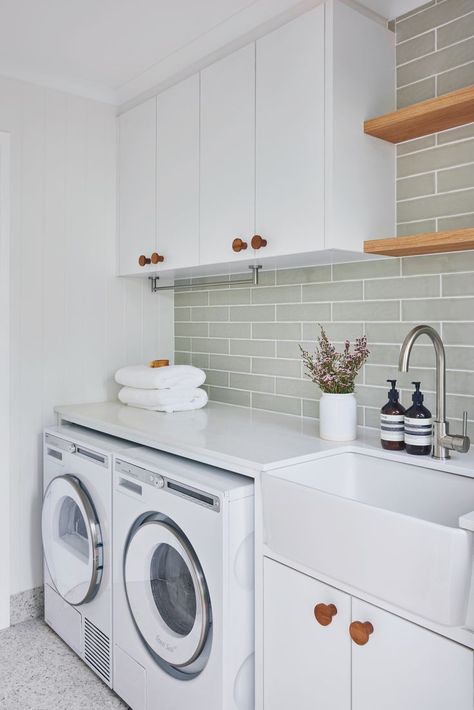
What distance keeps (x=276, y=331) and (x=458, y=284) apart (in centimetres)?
86

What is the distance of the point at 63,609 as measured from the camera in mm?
2387

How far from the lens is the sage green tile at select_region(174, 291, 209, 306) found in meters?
2.91

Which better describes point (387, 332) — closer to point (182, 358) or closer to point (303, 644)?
point (303, 644)

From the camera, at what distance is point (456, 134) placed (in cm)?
185

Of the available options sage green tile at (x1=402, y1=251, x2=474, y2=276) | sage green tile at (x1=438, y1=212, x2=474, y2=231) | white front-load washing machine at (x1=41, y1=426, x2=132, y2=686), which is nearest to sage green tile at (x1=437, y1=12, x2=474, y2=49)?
sage green tile at (x1=438, y1=212, x2=474, y2=231)

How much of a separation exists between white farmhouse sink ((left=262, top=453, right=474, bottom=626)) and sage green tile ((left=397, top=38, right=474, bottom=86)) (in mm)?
1291

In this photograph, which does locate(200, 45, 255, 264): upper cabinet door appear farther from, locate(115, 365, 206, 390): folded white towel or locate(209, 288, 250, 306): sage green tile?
locate(115, 365, 206, 390): folded white towel

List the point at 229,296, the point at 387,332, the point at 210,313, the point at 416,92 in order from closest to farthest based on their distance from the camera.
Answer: the point at 416,92
the point at 387,332
the point at 229,296
the point at 210,313

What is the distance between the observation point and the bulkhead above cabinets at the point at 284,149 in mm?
1802

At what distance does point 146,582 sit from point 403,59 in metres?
1.98

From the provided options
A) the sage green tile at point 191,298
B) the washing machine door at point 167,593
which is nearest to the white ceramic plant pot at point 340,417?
the washing machine door at point 167,593

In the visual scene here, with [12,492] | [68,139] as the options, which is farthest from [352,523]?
[68,139]

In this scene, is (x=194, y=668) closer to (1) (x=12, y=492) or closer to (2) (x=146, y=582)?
(2) (x=146, y=582)

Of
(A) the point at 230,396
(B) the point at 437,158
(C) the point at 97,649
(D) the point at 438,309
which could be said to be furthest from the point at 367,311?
(C) the point at 97,649
